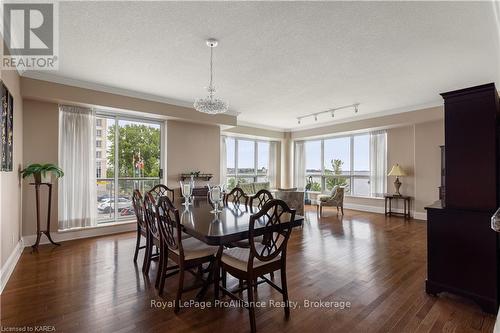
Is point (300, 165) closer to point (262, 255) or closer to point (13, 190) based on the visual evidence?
point (262, 255)

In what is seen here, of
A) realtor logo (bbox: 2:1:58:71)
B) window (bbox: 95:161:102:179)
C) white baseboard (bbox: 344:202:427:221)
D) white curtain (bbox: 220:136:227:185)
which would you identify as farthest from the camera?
white curtain (bbox: 220:136:227:185)

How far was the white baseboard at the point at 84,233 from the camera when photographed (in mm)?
3939

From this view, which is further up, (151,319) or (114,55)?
(114,55)

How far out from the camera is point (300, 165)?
894 cm

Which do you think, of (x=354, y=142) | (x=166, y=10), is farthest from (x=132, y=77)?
(x=354, y=142)

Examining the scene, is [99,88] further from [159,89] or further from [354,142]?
[354,142]

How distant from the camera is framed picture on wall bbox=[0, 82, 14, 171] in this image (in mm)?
2523

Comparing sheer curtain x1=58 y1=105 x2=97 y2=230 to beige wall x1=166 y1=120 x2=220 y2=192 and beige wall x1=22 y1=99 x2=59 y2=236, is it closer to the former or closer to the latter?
beige wall x1=22 y1=99 x2=59 y2=236

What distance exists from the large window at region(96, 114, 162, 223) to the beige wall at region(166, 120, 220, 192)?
28cm

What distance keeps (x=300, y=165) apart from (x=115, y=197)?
6026mm

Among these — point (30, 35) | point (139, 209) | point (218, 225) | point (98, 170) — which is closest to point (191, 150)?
point (98, 170)

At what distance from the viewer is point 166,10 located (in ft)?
7.48

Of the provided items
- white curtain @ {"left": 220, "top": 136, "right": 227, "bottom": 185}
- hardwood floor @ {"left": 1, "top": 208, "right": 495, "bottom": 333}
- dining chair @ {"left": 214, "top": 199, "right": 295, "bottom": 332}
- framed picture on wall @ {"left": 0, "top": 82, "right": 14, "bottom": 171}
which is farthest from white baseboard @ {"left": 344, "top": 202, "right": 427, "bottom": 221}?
framed picture on wall @ {"left": 0, "top": 82, "right": 14, "bottom": 171}

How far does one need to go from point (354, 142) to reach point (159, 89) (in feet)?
19.2
